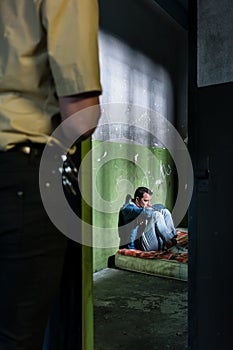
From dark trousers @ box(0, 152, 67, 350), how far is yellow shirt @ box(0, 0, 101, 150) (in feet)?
0.20

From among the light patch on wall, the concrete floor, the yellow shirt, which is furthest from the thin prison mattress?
the yellow shirt

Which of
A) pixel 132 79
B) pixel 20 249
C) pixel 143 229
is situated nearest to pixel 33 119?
→ pixel 20 249

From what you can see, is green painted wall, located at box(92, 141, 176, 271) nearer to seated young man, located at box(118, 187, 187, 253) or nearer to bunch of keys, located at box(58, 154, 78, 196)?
seated young man, located at box(118, 187, 187, 253)

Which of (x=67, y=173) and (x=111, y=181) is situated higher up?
(x=67, y=173)

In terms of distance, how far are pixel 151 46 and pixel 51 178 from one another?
4.26 m

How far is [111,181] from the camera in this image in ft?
11.6

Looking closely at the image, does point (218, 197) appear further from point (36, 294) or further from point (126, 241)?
point (126, 241)

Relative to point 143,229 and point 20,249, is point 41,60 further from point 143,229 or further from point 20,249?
point 143,229

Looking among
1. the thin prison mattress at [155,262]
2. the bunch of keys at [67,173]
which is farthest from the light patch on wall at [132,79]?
the bunch of keys at [67,173]

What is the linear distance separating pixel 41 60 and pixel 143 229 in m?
3.16

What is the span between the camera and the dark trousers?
0.64m

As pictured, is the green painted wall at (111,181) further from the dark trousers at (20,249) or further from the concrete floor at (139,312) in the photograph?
the dark trousers at (20,249)

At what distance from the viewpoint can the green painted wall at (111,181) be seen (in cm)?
329

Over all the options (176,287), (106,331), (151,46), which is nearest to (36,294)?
(106,331)
